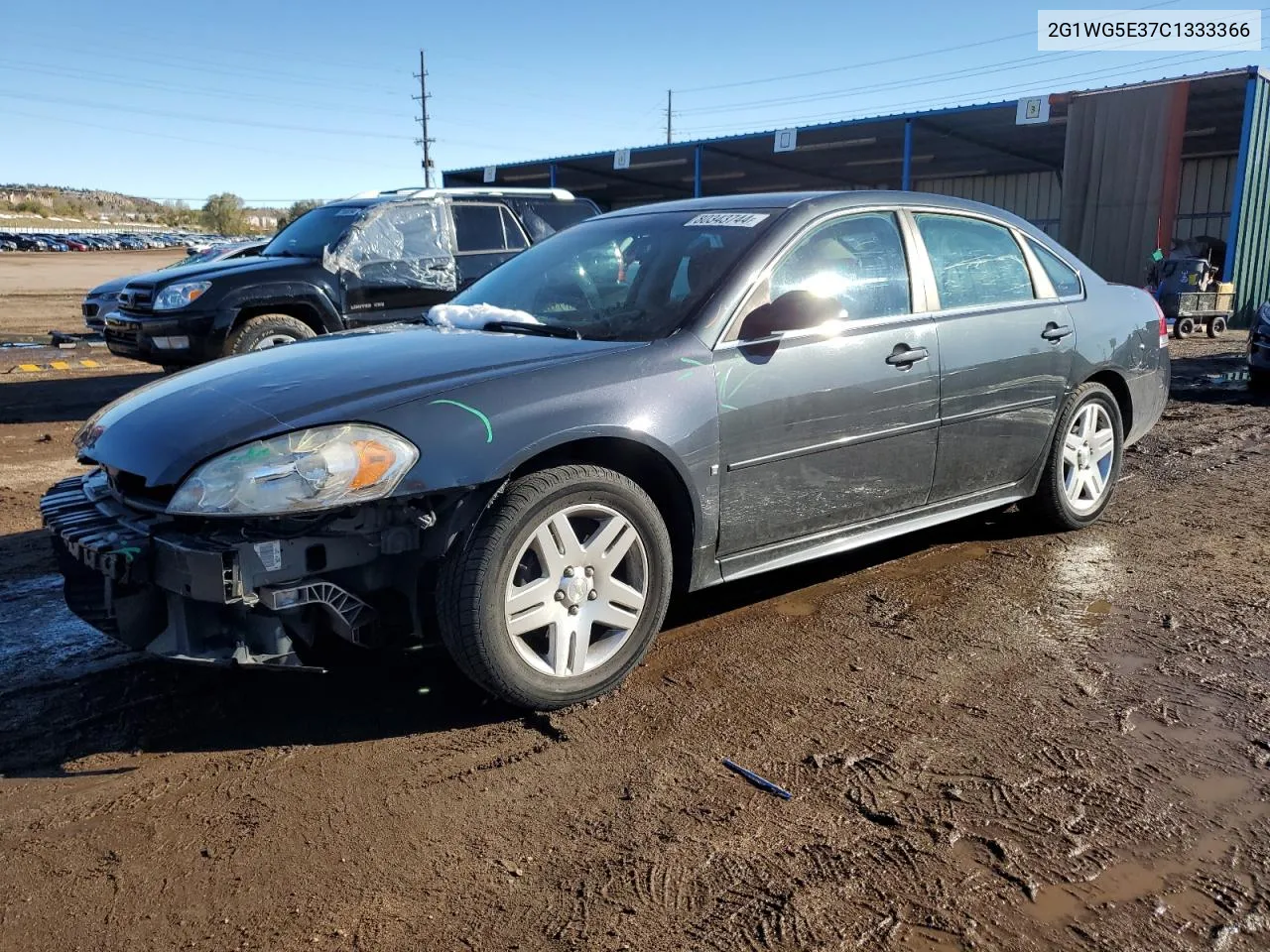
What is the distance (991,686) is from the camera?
10.9 feet

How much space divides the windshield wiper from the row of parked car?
6228 cm

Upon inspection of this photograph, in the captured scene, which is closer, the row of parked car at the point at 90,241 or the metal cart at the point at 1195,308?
the metal cart at the point at 1195,308

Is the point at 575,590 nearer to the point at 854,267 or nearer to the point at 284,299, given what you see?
the point at 854,267

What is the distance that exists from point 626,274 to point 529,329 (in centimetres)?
49

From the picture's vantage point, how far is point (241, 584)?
2652 millimetres

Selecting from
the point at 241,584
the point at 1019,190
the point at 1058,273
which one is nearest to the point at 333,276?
the point at 1058,273

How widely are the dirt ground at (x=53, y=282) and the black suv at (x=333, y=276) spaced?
350 inches

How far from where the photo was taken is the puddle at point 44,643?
3436 millimetres

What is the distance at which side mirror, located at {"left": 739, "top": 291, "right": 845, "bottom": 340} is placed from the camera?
3492 mm

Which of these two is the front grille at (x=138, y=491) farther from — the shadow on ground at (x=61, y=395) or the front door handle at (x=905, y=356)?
the shadow on ground at (x=61, y=395)

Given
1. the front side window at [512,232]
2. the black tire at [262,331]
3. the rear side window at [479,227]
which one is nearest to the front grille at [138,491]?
the black tire at [262,331]

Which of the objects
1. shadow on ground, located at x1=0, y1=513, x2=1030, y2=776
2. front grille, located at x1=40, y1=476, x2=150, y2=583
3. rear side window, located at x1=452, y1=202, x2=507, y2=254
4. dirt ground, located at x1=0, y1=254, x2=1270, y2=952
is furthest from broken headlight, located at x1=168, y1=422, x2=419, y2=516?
rear side window, located at x1=452, y1=202, x2=507, y2=254

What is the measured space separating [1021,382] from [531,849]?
3153 mm

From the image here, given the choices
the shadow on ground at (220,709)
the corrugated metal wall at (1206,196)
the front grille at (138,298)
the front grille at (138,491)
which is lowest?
the shadow on ground at (220,709)
